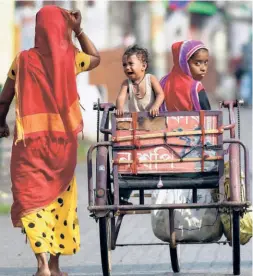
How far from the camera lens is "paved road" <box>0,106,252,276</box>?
8133 mm

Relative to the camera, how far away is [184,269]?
323 inches

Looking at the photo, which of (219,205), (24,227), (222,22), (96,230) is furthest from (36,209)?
(222,22)

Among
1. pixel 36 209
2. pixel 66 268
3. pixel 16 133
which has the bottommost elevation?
pixel 66 268

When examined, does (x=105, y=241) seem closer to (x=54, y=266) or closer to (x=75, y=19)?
(x=54, y=266)

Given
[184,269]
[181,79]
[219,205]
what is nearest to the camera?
[219,205]

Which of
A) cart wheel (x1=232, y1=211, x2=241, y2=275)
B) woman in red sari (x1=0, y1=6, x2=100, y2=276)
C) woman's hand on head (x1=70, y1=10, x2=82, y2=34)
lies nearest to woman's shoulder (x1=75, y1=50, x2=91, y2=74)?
woman in red sari (x1=0, y1=6, x2=100, y2=276)

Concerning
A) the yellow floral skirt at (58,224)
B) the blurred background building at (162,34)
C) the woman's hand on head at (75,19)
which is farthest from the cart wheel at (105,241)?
the blurred background building at (162,34)

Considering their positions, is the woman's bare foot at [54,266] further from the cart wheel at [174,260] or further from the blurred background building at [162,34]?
the blurred background building at [162,34]

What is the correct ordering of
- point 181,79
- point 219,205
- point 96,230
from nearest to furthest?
point 219,205 < point 181,79 < point 96,230

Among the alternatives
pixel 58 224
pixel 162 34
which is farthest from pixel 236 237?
→ pixel 162 34

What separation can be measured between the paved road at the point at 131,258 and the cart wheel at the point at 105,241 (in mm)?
764

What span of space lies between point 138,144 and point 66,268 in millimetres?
1689

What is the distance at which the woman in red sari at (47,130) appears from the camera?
7.21 metres

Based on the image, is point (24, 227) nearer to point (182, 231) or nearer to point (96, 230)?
point (182, 231)
